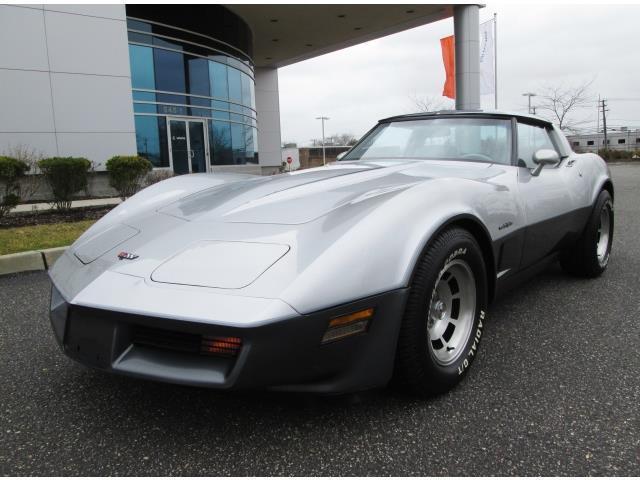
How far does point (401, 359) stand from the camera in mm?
1795

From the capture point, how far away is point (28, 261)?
4.62 meters

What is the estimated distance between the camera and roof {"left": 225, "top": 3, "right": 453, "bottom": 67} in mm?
17375

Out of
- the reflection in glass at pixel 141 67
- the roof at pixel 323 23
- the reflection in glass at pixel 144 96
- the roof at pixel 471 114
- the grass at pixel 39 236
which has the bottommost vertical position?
the grass at pixel 39 236

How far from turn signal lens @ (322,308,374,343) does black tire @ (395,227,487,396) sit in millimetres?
178

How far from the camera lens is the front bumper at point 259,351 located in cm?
152

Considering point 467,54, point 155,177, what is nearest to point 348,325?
point 155,177

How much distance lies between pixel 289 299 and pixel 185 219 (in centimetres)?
86

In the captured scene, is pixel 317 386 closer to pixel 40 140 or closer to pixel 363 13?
pixel 40 140

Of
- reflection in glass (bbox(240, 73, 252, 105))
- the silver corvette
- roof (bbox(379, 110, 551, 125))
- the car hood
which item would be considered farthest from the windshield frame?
reflection in glass (bbox(240, 73, 252, 105))

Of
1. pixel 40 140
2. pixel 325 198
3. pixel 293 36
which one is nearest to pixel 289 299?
pixel 325 198

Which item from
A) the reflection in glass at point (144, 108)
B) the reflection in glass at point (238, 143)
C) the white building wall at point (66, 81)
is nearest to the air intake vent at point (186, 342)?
the white building wall at point (66, 81)

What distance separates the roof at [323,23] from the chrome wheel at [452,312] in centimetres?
1653

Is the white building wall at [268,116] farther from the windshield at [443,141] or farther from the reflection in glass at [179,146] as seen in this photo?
the windshield at [443,141]

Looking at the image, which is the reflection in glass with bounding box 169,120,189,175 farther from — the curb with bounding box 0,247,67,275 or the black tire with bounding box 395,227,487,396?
the black tire with bounding box 395,227,487,396
